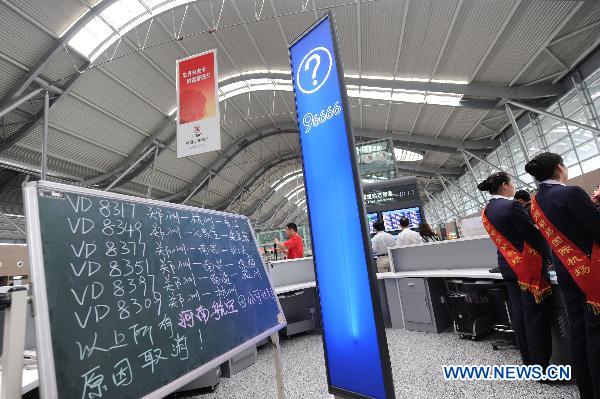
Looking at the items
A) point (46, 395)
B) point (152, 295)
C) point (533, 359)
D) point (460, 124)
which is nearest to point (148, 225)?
point (152, 295)

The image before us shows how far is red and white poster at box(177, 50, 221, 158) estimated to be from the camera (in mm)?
5312

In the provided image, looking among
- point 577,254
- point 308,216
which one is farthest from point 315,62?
point 577,254

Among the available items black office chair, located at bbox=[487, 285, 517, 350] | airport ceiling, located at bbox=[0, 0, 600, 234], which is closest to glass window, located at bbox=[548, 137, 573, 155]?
airport ceiling, located at bbox=[0, 0, 600, 234]

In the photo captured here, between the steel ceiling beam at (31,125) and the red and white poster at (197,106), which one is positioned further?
the steel ceiling beam at (31,125)

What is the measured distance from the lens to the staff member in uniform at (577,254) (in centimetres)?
191

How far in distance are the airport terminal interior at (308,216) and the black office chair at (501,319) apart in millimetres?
42

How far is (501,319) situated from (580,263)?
2816 millimetres

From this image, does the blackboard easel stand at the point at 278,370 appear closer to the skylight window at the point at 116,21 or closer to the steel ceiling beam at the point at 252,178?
the skylight window at the point at 116,21

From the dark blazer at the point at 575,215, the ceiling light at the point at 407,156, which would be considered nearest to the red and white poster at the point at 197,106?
the dark blazer at the point at 575,215

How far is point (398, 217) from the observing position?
9.13 meters

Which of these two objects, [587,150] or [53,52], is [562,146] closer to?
[587,150]

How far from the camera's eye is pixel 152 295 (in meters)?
1.42

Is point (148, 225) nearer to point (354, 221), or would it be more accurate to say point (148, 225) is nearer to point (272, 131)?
point (354, 221)

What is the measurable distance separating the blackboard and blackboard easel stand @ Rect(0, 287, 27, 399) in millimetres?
80
